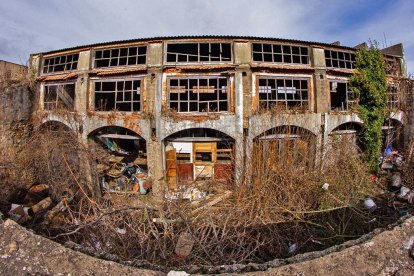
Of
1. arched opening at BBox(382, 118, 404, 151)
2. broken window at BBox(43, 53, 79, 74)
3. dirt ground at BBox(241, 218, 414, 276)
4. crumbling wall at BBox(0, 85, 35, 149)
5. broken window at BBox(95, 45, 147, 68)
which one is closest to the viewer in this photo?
dirt ground at BBox(241, 218, 414, 276)

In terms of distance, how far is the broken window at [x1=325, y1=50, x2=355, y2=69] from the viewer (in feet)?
44.1

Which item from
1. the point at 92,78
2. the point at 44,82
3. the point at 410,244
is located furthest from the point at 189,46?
the point at 410,244

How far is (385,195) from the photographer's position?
31.9ft

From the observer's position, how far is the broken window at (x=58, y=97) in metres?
14.0

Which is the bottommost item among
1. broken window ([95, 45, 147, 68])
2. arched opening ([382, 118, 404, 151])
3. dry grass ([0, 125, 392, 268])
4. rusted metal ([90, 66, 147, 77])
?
dry grass ([0, 125, 392, 268])

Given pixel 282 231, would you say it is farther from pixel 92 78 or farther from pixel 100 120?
pixel 92 78

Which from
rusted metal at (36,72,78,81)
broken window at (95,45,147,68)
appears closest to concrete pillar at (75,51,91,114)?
Result: rusted metal at (36,72,78,81)

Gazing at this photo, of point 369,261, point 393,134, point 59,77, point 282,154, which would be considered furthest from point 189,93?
point 393,134

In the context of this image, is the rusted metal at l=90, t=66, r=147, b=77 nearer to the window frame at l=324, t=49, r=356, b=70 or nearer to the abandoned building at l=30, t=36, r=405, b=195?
the abandoned building at l=30, t=36, r=405, b=195

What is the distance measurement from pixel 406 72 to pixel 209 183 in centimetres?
1522

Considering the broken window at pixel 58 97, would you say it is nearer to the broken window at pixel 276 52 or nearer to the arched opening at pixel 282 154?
the broken window at pixel 276 52

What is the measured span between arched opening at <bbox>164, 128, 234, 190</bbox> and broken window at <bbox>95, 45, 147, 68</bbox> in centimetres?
458

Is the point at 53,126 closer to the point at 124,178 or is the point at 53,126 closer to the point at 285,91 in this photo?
the point at 124,178

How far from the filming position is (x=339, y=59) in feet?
44.8
